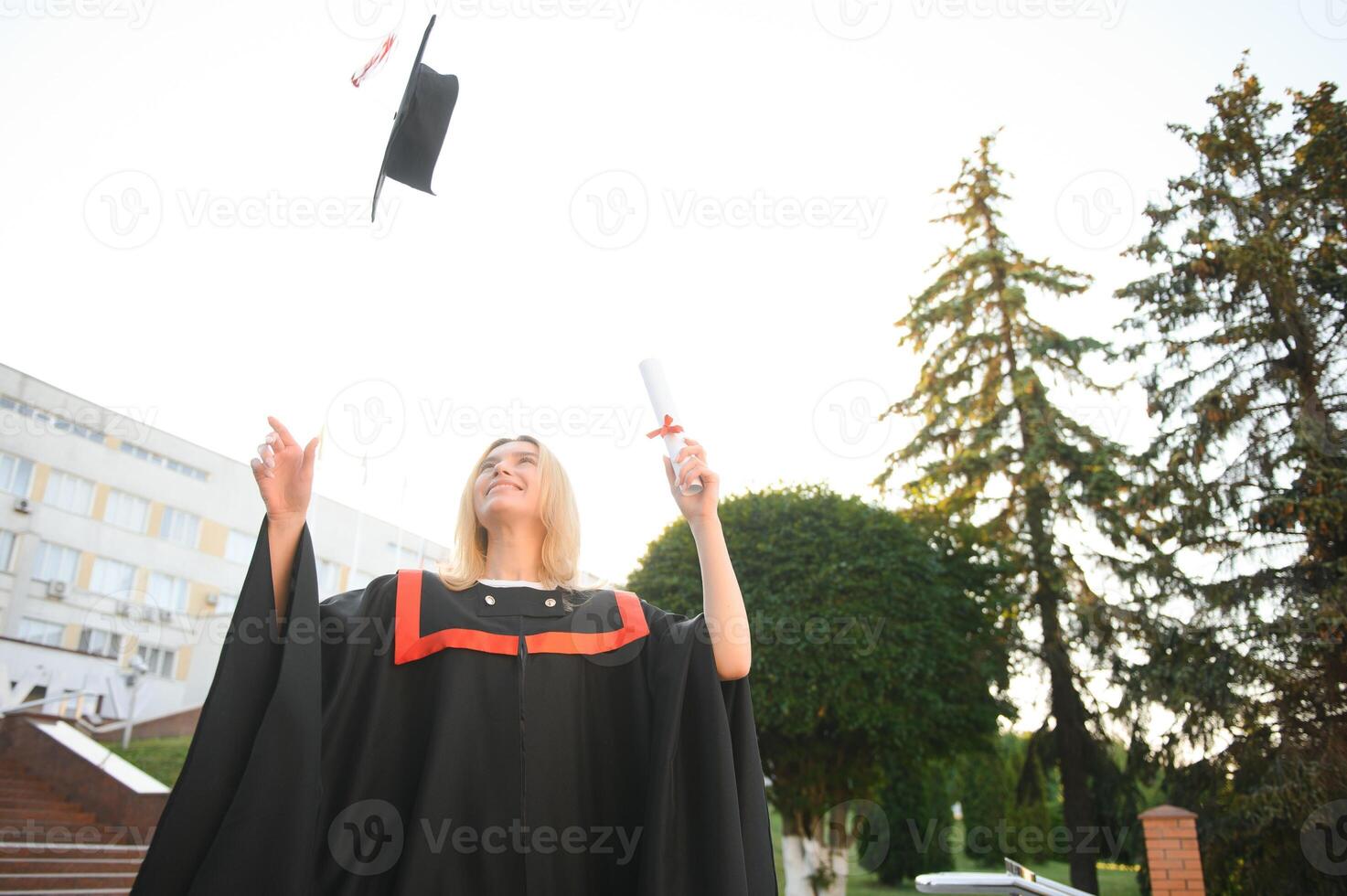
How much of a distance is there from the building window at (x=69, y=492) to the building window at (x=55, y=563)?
0.56 m

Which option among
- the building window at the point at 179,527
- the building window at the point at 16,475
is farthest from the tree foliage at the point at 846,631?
the building window at the point at 16,475

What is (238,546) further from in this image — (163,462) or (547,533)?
(547,533)

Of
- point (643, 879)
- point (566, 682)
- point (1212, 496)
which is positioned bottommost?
point (643, 879)

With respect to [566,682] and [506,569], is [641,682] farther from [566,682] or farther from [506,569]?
[506,569]

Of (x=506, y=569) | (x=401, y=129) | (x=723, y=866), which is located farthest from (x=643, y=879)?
(x=401, y=129)

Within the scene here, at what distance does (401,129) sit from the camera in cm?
351

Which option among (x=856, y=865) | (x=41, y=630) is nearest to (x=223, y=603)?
(x=41, y=630)

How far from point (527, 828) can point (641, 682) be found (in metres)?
0.53

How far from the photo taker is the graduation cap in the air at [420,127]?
11.5ft

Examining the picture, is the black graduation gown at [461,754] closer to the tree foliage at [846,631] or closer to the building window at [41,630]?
the tree foliage at [846,631]

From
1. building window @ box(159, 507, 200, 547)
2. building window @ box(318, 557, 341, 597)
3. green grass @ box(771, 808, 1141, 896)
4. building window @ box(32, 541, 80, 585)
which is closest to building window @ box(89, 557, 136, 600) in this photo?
building window @ box(32, 541, 80, 585)

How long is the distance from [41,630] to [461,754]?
12500 millimetres

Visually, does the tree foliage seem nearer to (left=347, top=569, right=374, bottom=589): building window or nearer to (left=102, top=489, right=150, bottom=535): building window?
(left=347, top=569, right=374, bottom=589): building window

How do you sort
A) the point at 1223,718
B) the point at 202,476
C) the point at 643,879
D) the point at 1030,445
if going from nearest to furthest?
1. the point at 643,879
2. the point at 1223,718
3. the point at 202,476
4. the point at 1030,445
